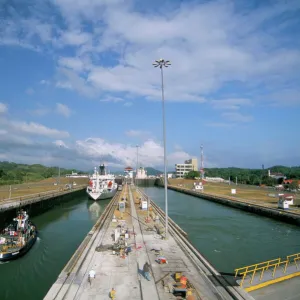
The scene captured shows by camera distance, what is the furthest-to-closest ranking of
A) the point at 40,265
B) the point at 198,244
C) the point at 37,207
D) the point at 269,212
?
the point at 37,207 < the point at 269,212 < the point at 198,244 < the point at 40,265

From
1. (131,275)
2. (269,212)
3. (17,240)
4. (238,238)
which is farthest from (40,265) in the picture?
(269,212)

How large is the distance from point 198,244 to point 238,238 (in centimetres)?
693

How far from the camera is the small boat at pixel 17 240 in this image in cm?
2644

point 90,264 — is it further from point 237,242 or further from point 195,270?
point 237,242

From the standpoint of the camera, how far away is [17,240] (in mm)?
29078

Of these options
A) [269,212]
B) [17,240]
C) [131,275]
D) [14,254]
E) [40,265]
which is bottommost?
[40,265]

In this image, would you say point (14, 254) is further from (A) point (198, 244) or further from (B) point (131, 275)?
(A) point (198, 244)

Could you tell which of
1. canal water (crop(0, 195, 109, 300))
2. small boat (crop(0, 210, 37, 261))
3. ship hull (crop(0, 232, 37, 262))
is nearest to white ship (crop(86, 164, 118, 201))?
canal water (crop(0, 195, 109, 300))

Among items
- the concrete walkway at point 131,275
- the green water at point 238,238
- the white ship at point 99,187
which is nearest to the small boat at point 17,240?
the concrete walkway at point 131,275

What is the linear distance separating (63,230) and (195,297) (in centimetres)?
3452

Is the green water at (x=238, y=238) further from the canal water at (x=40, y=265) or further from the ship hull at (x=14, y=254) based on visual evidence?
the ship hull at (x=14, y=254)

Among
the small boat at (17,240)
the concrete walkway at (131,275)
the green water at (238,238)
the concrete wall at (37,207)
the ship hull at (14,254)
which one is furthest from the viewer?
the concrete wall at (37,207)

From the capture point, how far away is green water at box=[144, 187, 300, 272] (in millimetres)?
28505

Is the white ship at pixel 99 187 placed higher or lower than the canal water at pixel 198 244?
higher
